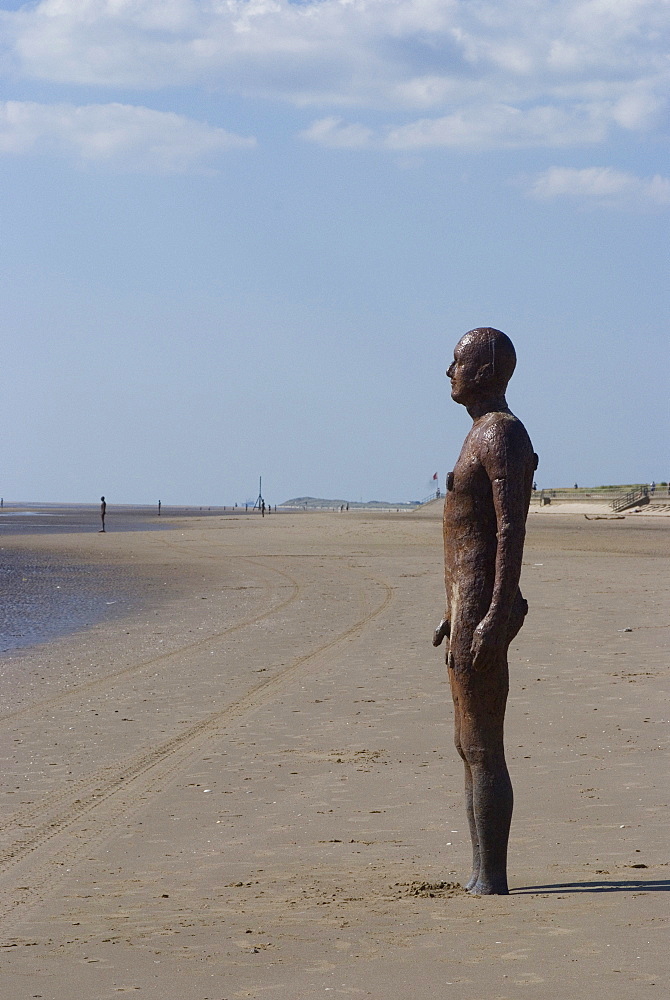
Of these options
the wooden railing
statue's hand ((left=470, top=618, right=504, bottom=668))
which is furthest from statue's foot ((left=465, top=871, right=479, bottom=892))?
the wooden railing

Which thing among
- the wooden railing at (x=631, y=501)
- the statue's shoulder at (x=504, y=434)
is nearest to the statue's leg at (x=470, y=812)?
the statue's shoulder at (x=504, y=434)

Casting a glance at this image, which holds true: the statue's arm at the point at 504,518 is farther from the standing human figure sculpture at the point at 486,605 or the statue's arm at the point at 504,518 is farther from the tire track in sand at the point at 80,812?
the tire track in sand at the point at 80,812

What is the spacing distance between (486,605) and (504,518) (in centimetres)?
42

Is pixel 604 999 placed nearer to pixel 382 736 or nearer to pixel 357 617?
pixel 382 736

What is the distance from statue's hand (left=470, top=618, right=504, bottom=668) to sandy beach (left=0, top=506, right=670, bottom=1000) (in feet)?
3.49

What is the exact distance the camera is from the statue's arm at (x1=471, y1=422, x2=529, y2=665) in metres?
A: 5.21

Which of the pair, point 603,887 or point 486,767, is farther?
point 486,767

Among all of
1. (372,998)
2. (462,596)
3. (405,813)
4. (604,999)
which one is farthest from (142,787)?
(604,999)

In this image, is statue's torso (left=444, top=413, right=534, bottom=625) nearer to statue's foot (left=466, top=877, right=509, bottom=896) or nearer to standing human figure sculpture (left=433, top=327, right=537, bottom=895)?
standing human figure sculpture (left=433, top=327, right=537, bottom=895)

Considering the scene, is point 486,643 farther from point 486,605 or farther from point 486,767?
point 486,767

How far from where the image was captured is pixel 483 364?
5.67m

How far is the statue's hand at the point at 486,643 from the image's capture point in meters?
5.21

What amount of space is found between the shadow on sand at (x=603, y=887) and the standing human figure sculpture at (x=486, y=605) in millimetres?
151

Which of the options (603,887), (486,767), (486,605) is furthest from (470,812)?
(486,605)
